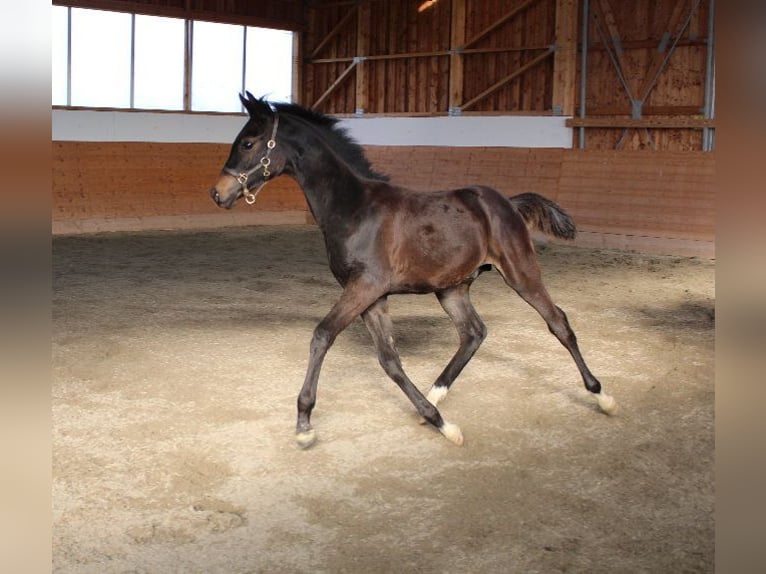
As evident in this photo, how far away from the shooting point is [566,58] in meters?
17.1

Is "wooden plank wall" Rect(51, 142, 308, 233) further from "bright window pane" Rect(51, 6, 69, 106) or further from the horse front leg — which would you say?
the horse front leg

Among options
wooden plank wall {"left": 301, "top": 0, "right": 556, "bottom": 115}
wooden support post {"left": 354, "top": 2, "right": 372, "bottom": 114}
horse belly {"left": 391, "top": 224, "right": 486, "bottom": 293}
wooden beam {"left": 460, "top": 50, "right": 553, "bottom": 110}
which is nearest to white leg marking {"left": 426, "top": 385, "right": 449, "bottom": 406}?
horse belly {"left": 391, "top": 224, "right": 486, "bottom": 293}

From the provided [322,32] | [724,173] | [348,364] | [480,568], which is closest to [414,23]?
[322,32]

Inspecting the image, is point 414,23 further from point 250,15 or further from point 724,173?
point 724,173

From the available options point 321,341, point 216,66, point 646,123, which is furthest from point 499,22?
A: point 321,341

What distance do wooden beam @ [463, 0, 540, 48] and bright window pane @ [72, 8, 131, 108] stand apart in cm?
747

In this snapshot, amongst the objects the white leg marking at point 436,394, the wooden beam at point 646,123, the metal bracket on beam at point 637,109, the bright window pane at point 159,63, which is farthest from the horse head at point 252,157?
the bright window pane at point 159,63

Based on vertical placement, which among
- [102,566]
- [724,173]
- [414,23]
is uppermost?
[414,23]

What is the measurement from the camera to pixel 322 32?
22.3 meters

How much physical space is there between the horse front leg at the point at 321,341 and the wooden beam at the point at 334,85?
58.1 feet

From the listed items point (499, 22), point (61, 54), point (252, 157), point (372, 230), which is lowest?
point (372, 230)

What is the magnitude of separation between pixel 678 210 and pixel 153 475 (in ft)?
38.2

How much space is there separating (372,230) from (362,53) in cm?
1745

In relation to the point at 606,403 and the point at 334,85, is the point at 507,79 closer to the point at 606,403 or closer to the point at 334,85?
the point at 334,85
